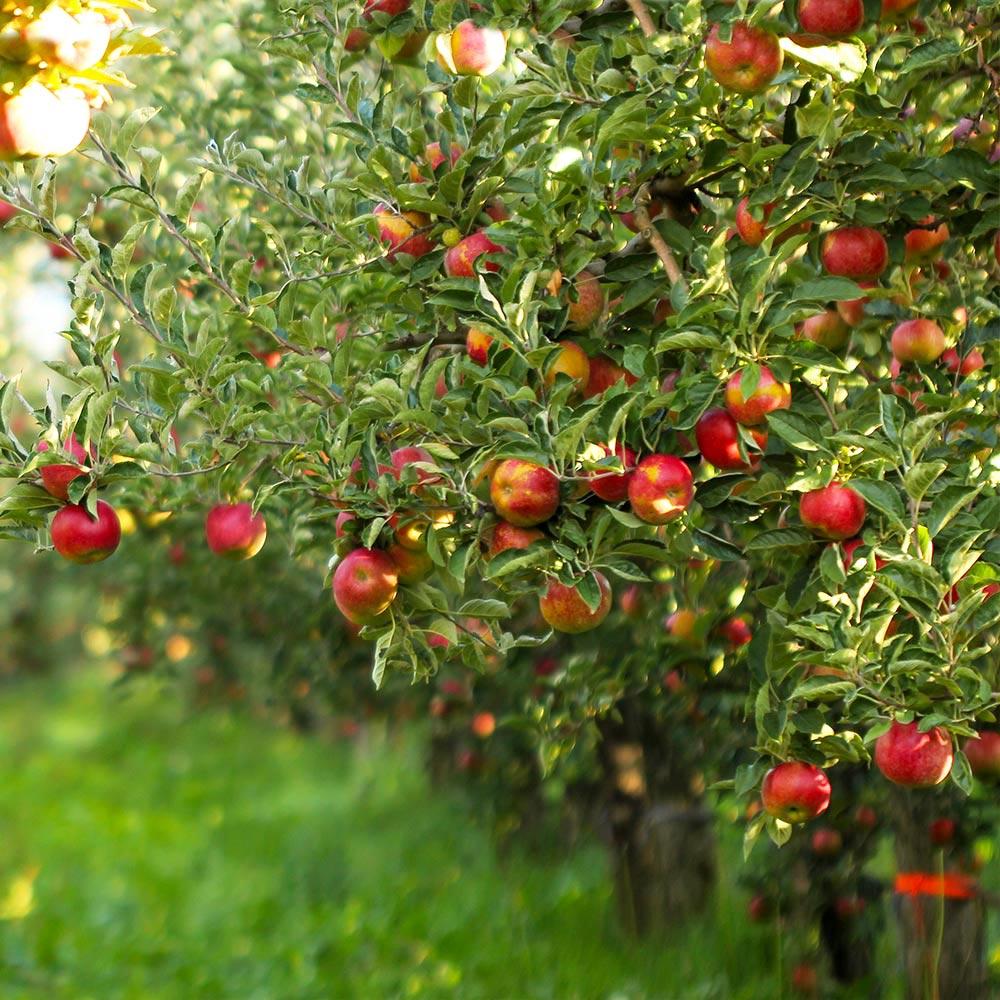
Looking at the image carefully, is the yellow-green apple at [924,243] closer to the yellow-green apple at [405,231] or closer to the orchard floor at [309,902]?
the yellow-green apple at [405,231]

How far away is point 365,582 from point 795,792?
762 millimetres

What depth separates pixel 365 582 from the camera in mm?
2113

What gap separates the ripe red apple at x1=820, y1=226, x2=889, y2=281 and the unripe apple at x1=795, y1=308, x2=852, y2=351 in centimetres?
30

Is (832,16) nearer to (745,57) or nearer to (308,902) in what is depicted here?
(745,57)

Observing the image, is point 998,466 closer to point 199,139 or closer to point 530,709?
point 530,709

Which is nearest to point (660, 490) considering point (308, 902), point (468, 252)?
point (468, 252)

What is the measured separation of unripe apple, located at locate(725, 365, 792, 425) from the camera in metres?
1.96

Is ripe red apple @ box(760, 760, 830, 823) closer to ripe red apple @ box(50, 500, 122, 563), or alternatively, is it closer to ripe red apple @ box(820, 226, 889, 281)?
ripe red apple @ box(820, 226, 889, 281)

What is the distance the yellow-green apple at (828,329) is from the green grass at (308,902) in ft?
6.92

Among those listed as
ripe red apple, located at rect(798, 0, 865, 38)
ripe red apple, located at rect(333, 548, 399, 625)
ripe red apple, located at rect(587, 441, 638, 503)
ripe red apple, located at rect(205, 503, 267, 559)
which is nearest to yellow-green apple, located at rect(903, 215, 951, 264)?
ripe red apple, located at rect(798, 0, 865, 38)

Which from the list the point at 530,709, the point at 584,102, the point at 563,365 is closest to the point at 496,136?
the point at 584,102

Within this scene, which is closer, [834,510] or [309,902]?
[834,510]

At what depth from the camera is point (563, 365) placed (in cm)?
218

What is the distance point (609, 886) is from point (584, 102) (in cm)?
368
